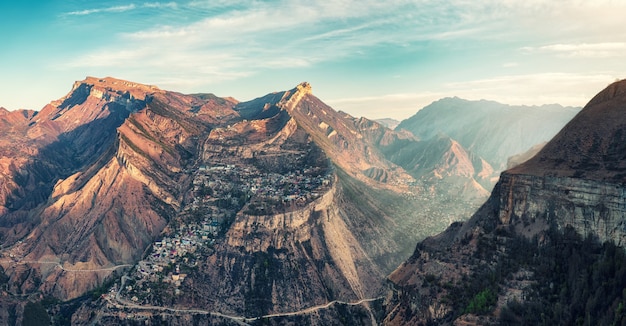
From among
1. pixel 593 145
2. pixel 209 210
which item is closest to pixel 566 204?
pixel 593 145

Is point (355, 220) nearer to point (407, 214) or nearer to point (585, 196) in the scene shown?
point (407, 214)

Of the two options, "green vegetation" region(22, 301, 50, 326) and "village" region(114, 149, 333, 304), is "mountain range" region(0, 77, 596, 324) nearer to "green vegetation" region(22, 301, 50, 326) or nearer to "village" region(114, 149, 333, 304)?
"village" region(114, 149, 333, 304)

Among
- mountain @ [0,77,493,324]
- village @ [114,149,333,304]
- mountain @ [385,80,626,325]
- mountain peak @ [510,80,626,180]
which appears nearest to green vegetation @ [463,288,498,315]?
mountain @ [385,80,626,325]

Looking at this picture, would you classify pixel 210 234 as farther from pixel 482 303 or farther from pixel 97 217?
pixel 482 303

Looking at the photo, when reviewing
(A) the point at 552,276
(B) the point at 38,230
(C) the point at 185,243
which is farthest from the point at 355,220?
(B) the point at 38,230

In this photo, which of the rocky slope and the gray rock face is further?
the rocky slope

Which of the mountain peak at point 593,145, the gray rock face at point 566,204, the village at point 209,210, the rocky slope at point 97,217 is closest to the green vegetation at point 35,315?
the rocky slope at point 97,217
